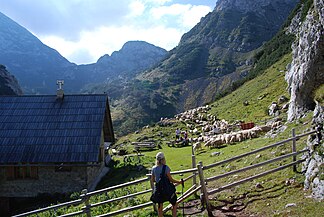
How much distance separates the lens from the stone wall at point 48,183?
1096 inches

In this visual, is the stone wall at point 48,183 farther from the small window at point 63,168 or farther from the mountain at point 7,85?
the mountain at point 7,85

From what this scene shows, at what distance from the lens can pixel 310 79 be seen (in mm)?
22969

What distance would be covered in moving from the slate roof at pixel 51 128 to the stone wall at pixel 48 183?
133 cm

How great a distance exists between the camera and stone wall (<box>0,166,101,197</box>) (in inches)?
1096

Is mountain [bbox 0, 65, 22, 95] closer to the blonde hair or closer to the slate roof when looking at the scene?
the slate roof

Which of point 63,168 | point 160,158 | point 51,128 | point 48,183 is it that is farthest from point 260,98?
point 160,158

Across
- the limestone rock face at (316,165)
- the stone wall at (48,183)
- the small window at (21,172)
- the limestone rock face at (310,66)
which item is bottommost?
the stone wall at (48,183)

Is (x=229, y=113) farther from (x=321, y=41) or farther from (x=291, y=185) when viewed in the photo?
(x=291, y=185)

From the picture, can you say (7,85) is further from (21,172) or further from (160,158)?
(160,158)

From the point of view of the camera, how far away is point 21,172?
28.8 m

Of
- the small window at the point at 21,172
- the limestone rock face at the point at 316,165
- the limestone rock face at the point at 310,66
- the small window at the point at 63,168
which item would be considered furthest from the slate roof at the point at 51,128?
the limestone rock face at the point at 316,165

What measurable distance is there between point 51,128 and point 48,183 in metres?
4.85

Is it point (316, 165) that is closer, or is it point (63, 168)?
point (316, 165)

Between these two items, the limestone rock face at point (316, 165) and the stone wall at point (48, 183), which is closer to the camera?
the limestone rock face at point (316, 165)
